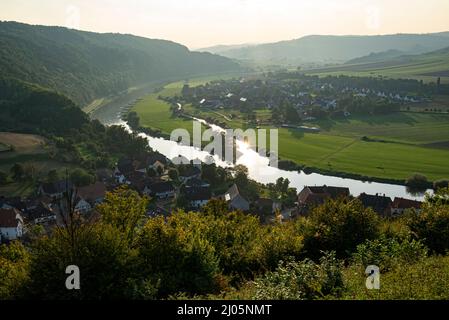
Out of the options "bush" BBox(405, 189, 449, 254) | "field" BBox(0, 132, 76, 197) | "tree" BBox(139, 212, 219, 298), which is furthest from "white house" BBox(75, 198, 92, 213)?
"bush" BBox(405, 189, 449, 254)

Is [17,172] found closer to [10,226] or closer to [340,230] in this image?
[10,226]

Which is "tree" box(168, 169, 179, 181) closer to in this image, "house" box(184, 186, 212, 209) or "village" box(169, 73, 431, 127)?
"house" box(184, 186, 212, 209)

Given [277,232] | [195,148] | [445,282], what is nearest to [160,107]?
[195,148]

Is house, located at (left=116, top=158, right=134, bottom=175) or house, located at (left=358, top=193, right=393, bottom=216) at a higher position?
house, located at (left=116, top=158, right=134, bottom=175)

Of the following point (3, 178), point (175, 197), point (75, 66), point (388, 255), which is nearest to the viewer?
point (388, 255)

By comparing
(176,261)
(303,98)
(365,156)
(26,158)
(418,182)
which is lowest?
(418,182)

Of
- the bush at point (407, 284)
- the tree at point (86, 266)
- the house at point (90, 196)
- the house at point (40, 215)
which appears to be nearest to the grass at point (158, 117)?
the house at point (90, 196)

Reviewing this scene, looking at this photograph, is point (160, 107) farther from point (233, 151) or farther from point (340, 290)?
point (340, 290)

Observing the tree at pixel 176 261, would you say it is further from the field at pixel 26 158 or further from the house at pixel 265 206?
the field at pixel 26 158

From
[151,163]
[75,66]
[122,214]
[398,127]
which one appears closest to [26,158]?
[151,163]
